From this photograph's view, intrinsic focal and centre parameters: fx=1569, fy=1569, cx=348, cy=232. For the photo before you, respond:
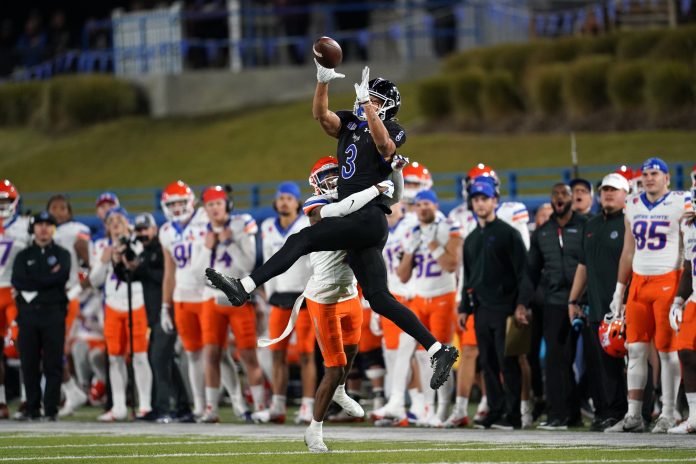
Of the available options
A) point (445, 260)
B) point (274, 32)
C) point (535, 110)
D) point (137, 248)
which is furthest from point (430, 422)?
point (274, 32)

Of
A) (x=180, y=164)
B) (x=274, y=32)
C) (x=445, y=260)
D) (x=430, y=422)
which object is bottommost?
(x=430, y=422)

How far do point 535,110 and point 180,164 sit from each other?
7.68 m

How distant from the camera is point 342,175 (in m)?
Result: 10.4

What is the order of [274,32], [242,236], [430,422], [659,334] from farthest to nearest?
[274,32], [242,236], [430,422], [659,334]

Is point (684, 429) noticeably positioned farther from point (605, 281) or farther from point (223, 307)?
point (223, 307)

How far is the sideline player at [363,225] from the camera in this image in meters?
9.97

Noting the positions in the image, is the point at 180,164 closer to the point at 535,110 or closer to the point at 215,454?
the point at 535,110

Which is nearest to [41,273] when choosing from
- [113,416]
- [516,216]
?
[113,416]

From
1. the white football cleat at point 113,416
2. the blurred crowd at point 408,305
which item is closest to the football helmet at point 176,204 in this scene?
the blurred crowd at point 408,305

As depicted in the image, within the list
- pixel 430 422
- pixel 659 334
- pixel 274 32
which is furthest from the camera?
pixel 274 32

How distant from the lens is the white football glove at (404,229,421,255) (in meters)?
14.2

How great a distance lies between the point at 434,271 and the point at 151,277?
2.97 metres

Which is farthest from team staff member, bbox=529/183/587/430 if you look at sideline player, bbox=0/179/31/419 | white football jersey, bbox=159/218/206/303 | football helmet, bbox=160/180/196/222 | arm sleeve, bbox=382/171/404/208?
sideline player, bbox=0/179/31/419

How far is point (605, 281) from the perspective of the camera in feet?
42.3
